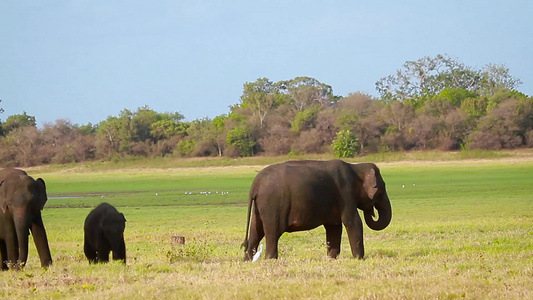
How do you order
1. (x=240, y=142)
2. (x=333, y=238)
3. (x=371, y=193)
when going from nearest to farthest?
1. (x=371, y=193)
2. (x=333, y=238)
3. (x=240, y=142)

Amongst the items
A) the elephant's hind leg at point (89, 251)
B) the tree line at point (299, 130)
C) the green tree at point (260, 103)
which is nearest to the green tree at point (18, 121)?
the tree line at point (299, 130)

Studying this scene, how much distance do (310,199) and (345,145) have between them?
59.7 meters

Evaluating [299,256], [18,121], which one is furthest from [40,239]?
[18,121]

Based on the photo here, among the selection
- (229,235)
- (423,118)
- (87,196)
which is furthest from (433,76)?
(229,235)

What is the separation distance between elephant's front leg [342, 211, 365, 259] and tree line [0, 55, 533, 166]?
57.8 meters

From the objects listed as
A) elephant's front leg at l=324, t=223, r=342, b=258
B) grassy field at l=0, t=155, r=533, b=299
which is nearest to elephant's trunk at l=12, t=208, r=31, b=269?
grassy field at l=0, t=155, r=533, b=299

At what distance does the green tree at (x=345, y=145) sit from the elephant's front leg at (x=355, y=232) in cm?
5822

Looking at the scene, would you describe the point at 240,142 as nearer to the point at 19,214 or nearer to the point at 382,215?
the point at 382,215

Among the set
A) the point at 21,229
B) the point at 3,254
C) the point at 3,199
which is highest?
the point at 3,199

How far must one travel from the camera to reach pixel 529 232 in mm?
19156

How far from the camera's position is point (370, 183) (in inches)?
592

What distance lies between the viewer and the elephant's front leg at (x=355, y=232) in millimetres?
14703

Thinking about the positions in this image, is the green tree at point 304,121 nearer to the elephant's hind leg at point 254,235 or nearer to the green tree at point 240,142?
the green tree at point 240,142

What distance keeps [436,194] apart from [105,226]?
84.0 feet
